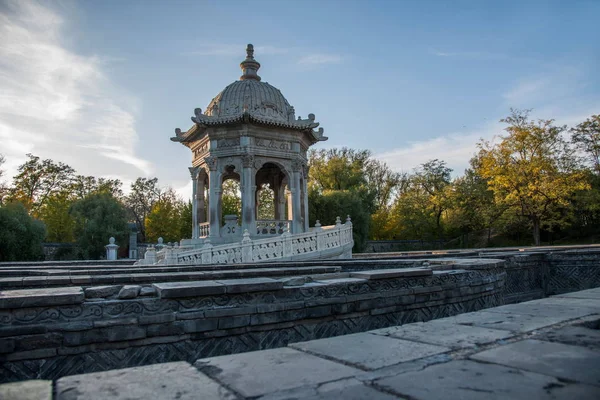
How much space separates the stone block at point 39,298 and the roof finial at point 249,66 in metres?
18.8

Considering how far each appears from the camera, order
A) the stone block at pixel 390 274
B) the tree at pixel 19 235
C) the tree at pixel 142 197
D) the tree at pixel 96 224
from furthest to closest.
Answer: the tree at pixel 142 197 < the tree at pixel 96 224 < the tree at pixel 19 235 < the stone block at pixel 390 274

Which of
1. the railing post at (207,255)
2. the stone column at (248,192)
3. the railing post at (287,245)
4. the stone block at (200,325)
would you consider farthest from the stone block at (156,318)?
the stone column at (248,192)

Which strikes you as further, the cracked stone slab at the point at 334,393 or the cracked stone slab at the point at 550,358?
the cracked stone slab at the point at 550,358

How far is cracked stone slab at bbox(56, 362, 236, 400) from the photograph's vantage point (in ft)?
5.42

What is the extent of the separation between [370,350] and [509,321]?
1210 mm

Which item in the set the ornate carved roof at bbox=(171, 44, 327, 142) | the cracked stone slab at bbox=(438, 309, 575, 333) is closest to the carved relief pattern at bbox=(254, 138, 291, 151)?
the ornate carved roof at bbox=(171, 44, 327, 142)

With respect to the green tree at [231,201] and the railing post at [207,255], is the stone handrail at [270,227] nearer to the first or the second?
the railing post at [207,255]

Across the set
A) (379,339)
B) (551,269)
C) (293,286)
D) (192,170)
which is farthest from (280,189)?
(379,339)

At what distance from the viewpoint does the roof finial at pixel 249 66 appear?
21.1m

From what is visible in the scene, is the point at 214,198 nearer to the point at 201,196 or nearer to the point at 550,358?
the point at 201,196

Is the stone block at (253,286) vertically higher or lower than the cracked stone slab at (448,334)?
higher

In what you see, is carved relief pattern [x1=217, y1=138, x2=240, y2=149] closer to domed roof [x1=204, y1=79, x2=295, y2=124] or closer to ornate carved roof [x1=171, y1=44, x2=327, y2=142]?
ornate carved roof [x1=171, y1=44, x2=327, y2=142]

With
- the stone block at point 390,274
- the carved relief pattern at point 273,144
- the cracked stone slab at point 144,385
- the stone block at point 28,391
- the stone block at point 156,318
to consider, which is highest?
the carved relief pattern at point 273,144

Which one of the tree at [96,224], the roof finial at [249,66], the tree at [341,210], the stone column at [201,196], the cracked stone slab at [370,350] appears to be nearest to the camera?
the cracked stone slab at [370,350]
